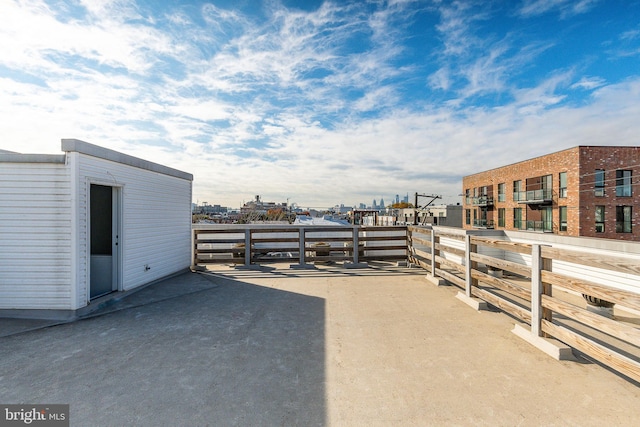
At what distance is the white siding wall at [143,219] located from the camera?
446 cm

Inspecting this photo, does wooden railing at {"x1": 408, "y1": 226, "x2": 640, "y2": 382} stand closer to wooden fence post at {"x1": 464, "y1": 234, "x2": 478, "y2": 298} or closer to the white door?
wooden fence post at {"x1": 464, "y1": 234, "x2": 478, "y2": 298}

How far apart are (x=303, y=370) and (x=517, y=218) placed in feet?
97.0

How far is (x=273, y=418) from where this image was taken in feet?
6.66

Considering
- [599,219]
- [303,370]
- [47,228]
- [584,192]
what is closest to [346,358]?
[303,370]

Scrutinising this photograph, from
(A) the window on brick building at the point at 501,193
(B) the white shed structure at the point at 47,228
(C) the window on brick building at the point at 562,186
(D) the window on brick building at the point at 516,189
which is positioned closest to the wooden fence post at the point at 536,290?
(B) the white shed structure at the point at 47,228

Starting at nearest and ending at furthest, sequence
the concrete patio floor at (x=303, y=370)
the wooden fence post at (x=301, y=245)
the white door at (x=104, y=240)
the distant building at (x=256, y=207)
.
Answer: the concrete patio floor at (x=303, y=370) < the white door at (x=104, y=240) < the wooden fence post at (x=301, y=245) < the distant building at (x=256, y=207)

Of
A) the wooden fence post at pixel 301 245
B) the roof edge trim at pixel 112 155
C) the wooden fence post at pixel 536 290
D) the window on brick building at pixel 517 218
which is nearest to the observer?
the wooden fence post at pixel 536 290

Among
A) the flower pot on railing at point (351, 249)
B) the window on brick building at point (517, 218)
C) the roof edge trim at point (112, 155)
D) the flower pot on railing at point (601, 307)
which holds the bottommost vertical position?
the flower pot on railing at point (601, 307)

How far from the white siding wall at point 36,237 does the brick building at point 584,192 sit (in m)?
26.3

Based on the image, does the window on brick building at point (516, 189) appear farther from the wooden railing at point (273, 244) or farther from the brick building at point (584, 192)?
the wooden railing at point (273, 244)

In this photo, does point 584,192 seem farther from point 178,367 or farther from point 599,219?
point 178,367

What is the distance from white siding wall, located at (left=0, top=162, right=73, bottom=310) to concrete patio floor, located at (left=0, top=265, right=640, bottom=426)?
1.83 ft

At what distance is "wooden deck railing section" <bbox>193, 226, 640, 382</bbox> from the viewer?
7.81 ft

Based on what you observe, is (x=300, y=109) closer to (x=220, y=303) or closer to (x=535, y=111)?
(x=220, y=303)
